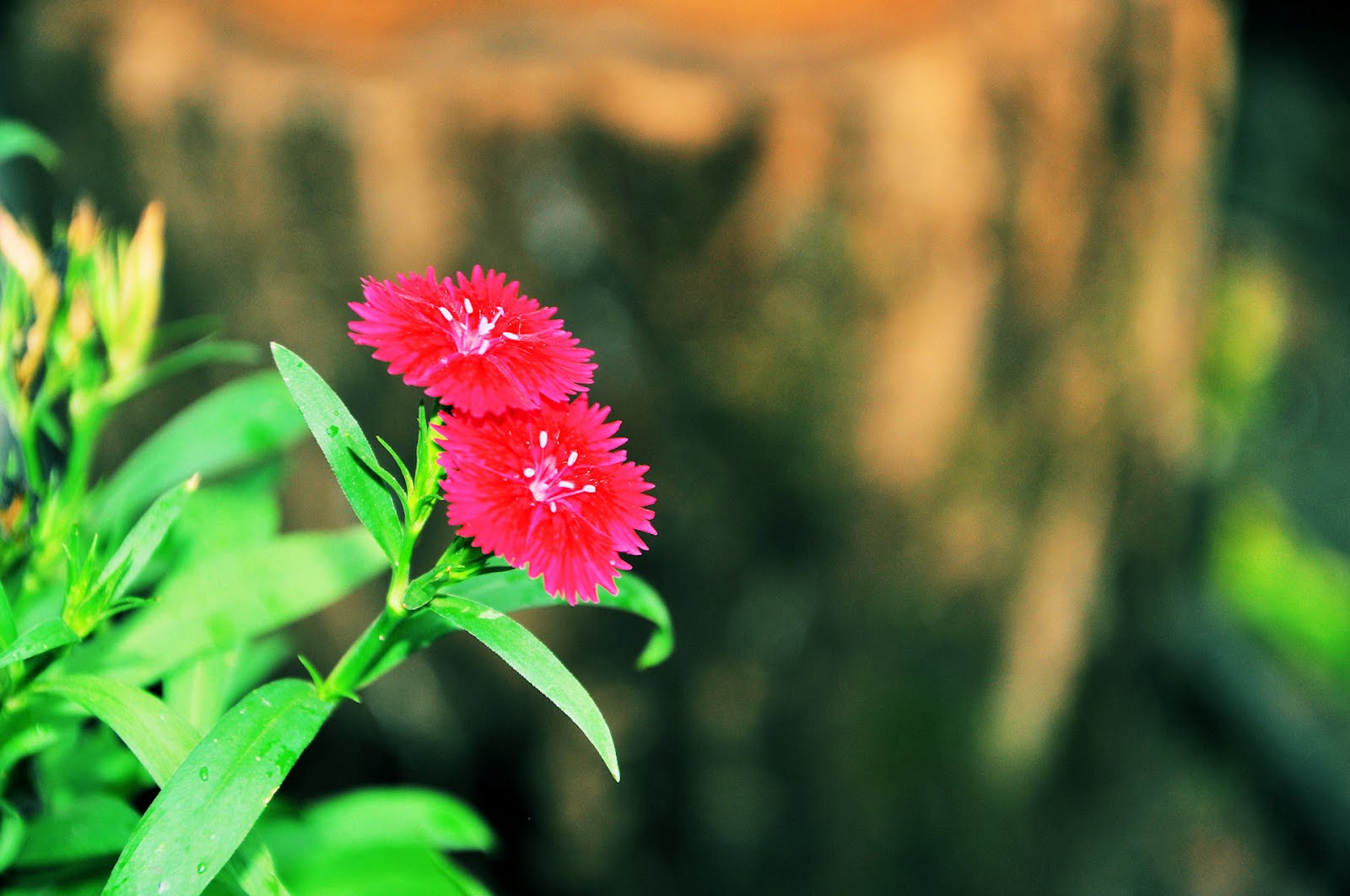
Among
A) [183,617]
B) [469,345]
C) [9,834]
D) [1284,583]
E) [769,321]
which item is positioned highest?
[1284,583]

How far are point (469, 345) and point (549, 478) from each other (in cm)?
5

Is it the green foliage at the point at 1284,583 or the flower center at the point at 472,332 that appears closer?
the flower center at the point at 472,332

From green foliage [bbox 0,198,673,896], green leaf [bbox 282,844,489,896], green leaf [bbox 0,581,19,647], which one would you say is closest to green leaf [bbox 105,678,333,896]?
green foliage [bbox 0,198,673,896]

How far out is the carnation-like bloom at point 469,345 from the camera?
0.42 m

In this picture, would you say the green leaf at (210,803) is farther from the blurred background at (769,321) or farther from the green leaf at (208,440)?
the blurred background at (769,321)

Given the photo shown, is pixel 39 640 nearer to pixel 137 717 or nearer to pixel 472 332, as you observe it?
pixel 137 717

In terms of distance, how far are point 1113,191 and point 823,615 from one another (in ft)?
1.83

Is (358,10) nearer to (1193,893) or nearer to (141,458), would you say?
(141,458)

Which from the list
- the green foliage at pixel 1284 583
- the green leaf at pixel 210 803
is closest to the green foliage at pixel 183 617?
the green leaf at pixel 210 803

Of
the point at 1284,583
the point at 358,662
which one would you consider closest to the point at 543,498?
the point at 358,662

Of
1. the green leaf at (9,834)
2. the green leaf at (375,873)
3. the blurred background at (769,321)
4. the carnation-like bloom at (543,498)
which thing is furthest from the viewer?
the blurred background at (769,321)

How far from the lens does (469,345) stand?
432mm

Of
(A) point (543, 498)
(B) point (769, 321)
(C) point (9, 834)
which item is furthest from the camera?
(B) point (769, 321)

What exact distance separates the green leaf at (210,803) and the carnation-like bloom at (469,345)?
138 millimetres
